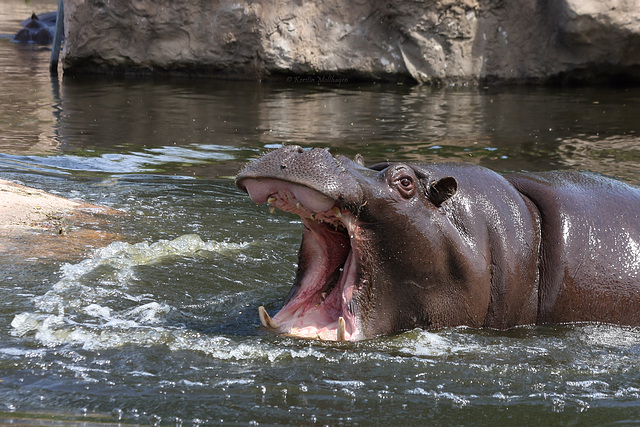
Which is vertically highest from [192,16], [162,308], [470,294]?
[192,16]

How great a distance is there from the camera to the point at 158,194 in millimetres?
6711

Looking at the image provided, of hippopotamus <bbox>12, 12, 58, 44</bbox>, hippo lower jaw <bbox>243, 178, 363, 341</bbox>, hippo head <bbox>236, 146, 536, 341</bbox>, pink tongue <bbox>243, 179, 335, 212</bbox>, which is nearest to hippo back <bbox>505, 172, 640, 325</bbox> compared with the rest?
hippo head <bbox>236, 146, 536, 341</bbox>

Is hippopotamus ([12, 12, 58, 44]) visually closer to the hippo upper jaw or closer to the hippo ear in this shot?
the hippo upper jaw

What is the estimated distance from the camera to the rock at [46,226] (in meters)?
4.87

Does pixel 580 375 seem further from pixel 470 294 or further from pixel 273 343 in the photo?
pixel 273 343

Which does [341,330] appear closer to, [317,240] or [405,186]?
[317,240]

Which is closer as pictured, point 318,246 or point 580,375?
point 580,375

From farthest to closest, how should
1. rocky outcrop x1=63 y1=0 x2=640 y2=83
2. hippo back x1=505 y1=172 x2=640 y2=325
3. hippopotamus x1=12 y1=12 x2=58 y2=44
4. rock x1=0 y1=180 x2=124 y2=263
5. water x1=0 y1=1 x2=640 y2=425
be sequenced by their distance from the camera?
hippopotamus x1=12 y1=12 x2=58 y2=44
rocky outcrop x1=63 y1=0 x2=640 y2=83
rock x1=0 y1=180 x2=124 y2=263
hippo back x1=505 y1=172 x2=640 y2=325
water x1=0 y1=1 x2=640 y2=425

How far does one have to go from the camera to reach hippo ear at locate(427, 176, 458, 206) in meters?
3.47

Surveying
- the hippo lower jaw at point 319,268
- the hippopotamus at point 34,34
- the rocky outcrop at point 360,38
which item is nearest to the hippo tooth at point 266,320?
the hippo lower jaw at point 319,268

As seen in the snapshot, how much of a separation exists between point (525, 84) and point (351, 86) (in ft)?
10.7

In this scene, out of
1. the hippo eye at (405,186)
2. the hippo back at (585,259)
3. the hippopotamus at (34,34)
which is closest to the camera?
the hippo eye at (405,186)

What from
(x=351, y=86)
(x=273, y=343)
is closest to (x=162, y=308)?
(x=273, y=343)

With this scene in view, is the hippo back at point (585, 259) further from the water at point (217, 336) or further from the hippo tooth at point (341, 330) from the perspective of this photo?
the hippo tooth at point (341, 330)
